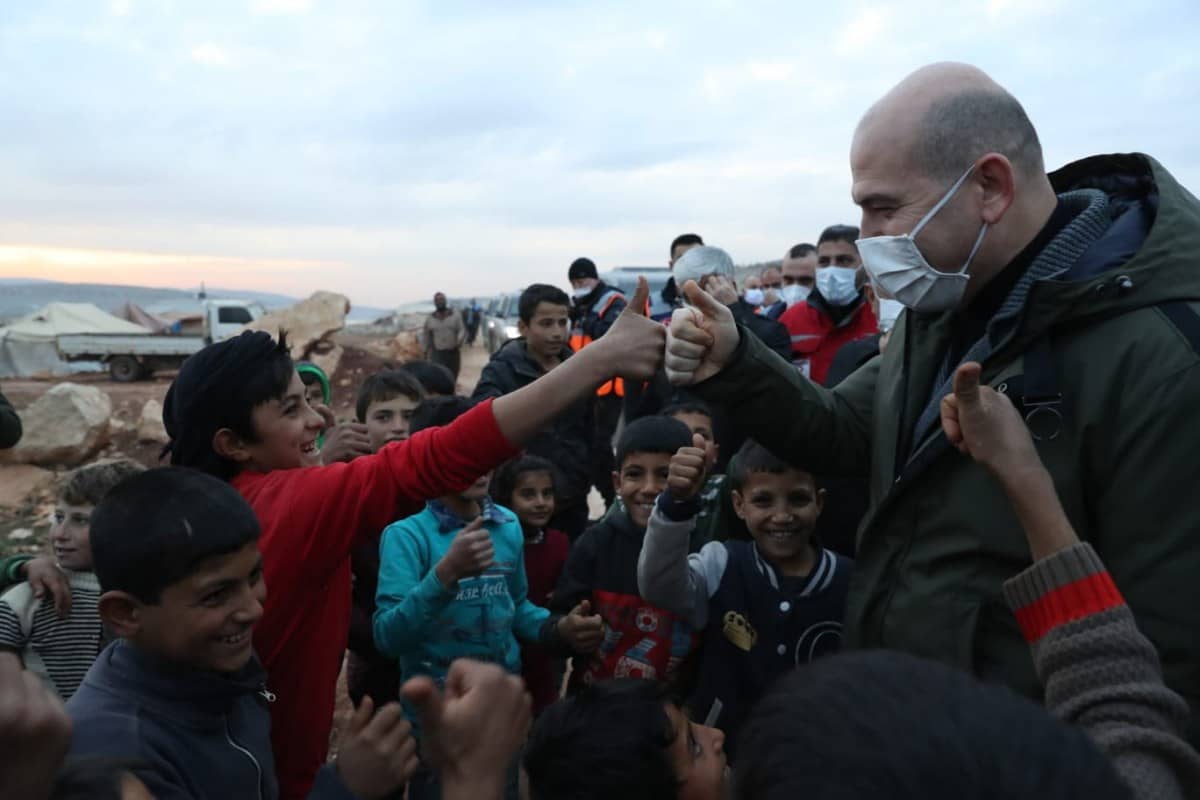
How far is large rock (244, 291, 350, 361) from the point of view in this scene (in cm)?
1997

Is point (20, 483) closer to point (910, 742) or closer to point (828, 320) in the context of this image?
point (828, 320)

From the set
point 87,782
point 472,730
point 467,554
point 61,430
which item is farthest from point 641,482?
point 61,430

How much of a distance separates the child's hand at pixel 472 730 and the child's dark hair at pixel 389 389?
257 cm

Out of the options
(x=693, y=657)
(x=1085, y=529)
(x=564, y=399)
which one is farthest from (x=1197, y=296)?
(x=693, y=657)

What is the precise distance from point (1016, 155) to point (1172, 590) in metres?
0.96

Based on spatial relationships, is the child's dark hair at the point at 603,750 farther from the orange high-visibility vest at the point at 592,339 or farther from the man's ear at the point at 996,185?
the orange high-visibility vest at the point at 592,339

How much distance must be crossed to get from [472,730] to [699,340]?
45.1 inches

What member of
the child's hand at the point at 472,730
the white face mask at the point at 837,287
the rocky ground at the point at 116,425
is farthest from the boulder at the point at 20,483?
the child's hand at the point at 472,730

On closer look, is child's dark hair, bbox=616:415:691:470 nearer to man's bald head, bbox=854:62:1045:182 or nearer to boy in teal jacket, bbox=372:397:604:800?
boy in teal jacket, bbox=372:397:604:800

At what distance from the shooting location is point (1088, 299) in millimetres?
1597

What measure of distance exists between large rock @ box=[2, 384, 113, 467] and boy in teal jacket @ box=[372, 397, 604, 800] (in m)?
10.4

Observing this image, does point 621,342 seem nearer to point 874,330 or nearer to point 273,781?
point 273,781

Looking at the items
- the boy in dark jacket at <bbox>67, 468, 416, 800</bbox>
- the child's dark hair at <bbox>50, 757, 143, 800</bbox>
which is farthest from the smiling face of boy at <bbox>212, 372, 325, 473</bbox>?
the child's dark hair at <bbox>50, 757, 143, 800</bbox>

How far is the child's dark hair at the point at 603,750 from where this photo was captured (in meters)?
1.50
